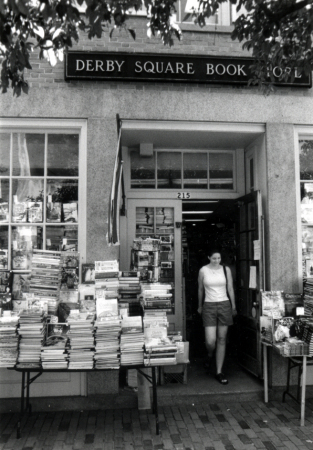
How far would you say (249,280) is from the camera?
6238mm

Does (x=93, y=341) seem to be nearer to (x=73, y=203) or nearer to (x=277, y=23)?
(x=73, y=203)

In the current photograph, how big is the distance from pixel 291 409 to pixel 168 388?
1.54 meters

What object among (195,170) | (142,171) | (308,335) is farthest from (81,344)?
(195,170)

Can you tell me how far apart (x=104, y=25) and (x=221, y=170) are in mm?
3082

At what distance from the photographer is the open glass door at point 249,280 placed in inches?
233

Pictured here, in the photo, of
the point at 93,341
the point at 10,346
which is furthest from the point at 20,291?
the point at 93,341

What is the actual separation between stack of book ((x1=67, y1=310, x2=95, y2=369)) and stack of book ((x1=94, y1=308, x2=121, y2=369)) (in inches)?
2.5

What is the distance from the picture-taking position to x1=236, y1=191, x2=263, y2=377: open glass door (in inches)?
233

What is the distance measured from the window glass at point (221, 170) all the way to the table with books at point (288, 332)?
1971 millimetres

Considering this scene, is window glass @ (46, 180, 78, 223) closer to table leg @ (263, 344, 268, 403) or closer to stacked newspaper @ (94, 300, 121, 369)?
stacked newspaper @ (94, 300, 121, 369)

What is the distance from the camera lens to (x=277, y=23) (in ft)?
13.9

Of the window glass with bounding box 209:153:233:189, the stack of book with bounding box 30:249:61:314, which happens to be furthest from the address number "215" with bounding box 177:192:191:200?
the stack of book with bounding box 30:249:61:314

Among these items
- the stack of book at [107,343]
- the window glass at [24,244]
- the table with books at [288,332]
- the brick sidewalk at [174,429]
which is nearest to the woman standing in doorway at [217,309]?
the table with books at [288,332]

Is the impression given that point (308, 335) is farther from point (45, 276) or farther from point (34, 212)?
point (34, 212)
